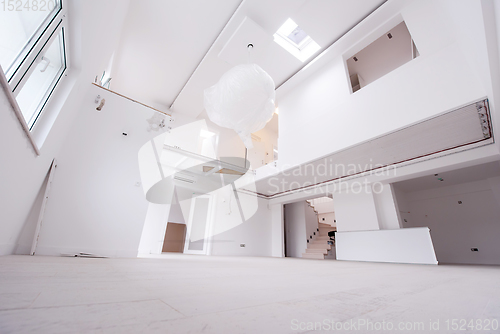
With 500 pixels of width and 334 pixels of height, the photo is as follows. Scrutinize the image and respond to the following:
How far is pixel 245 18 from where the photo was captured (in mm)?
3986

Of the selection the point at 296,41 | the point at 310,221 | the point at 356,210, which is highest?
the point at 296,41

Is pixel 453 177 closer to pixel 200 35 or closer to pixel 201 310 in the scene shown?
pixel 200 35

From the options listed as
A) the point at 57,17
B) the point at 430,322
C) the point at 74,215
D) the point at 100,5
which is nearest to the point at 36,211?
the point at 74,215

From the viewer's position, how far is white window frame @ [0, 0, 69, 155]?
1395 millimetres

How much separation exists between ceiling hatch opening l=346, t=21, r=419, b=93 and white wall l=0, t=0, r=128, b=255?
5.09 meters

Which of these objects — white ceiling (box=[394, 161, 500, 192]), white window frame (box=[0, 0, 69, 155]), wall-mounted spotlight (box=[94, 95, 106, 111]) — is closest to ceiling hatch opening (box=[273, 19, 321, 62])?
wall-mounted spotlight (box=[94, 95, 106, 111])

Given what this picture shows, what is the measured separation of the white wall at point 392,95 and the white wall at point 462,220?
4538mm

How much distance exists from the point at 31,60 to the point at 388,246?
20.0 ft

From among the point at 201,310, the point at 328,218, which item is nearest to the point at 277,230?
the point at 328,218

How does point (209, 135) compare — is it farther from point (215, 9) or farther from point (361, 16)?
point (361, 16)

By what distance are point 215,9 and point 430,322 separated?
16.7 ft

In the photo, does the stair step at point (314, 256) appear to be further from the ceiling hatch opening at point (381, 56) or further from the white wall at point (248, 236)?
the ceiling hatch opening at point (381, 56)

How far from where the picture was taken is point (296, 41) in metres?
4.86

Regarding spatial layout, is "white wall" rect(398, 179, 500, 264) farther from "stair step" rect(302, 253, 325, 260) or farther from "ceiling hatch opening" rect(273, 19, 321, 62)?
"ceiling hatch opening" rect(273, 19, 321, 62)
